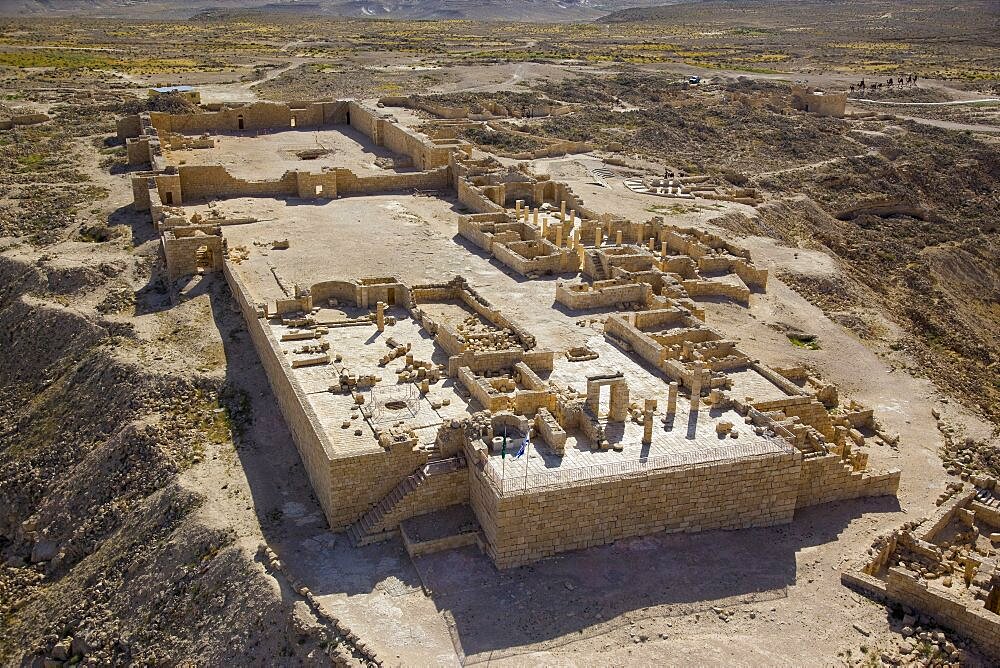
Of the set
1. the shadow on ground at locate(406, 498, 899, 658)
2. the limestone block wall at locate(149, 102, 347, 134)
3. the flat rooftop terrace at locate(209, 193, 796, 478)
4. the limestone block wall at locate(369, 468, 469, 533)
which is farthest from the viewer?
the limestone block wall at locate(149, 102, 347, 134)

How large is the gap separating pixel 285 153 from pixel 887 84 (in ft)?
179

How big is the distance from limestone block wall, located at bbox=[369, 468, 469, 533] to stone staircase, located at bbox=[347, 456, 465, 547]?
4cm

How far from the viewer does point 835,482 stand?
2069 centimetres

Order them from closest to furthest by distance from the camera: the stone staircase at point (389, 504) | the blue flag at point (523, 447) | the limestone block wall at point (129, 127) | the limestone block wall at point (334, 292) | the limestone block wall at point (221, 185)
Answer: the stone staircase at point (389, 504)
the blue flag at point (523, 447)
the limestone block wall at point (334, 292)
the limestone block wall at point (221, 185)
the limestone block wall at point (129, 127)

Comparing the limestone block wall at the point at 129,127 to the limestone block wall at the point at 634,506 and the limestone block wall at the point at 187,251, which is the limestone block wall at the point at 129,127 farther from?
the limestone block wall at the point at 634,506

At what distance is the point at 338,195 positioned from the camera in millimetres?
38188

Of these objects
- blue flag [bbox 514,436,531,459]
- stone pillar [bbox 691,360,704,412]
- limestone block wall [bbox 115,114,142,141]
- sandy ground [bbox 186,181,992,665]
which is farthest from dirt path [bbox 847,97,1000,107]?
blue flag [bbox 514,436,531,459]

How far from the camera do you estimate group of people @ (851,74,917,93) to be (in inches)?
3009

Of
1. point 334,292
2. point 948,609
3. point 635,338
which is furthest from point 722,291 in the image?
point 948,609

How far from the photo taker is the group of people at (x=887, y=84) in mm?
76438

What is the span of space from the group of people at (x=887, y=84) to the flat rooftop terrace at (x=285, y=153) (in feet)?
150

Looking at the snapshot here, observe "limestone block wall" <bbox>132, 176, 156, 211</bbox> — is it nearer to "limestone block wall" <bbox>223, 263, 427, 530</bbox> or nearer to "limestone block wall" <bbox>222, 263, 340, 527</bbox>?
"limestone block wall" <bbox>222, 263, 340, 527</bbox>

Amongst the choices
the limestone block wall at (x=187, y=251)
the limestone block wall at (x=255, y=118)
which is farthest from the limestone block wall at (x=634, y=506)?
the limestone block wall at (x=255, y=118)

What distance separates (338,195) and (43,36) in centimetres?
8051
